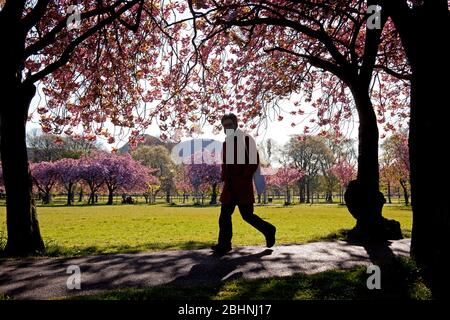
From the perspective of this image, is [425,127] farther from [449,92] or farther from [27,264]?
[27,264]

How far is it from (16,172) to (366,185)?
7.97m

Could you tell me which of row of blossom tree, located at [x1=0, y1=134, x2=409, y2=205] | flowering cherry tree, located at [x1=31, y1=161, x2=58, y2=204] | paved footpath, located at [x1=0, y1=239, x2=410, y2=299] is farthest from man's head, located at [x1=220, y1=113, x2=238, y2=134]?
flowering cherry tree, located at [x1=31, y1=161, x2=58, y2=204]

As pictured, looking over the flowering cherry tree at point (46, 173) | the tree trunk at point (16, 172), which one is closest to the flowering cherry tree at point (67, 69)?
the tree trunk at point (16, 172)

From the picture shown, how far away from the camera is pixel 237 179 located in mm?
6211

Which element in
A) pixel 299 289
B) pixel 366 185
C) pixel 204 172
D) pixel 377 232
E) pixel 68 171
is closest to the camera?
pixel 299 289

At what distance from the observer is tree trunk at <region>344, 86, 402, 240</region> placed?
8.74 meters

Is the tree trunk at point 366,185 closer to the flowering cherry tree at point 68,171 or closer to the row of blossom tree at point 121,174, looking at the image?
the row of blossom tree at point 121,174

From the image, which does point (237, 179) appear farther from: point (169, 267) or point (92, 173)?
point (92, 173)

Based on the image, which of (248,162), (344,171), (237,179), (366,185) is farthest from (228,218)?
(344,171)

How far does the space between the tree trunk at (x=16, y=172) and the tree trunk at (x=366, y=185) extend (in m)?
7.22

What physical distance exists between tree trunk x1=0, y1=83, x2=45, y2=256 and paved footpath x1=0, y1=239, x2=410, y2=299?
3.49 ft

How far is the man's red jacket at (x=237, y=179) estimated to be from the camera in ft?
20.3

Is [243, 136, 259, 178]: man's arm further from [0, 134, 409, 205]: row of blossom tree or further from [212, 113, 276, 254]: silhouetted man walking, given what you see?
[0, 134, 409, 205]: row of blossom tree
